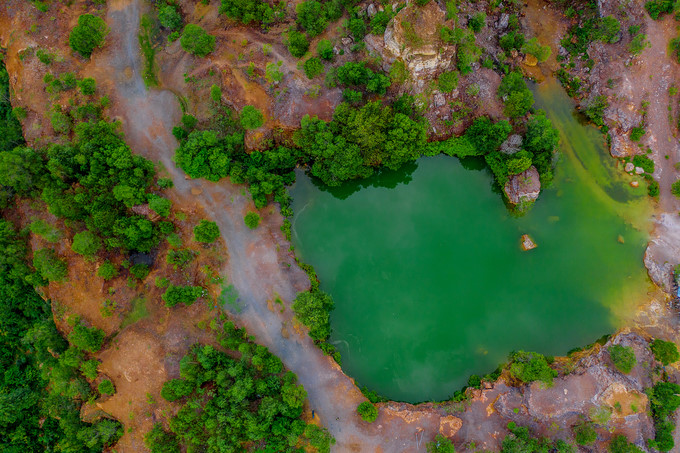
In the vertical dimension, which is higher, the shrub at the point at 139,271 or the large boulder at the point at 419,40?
the large boulder at the point at 419,40

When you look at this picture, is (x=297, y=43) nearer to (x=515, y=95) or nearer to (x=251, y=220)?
(x=251, y=220)

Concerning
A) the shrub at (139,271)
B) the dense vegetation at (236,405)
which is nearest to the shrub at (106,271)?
the shrub at (139,271)

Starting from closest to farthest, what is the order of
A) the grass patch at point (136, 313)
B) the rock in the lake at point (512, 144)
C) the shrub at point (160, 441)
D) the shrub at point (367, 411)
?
the shrub at point (160, 441), the shrub at point (367, 411), the grass patch at point (136, 313), the rock in the lake at point (512, 144)

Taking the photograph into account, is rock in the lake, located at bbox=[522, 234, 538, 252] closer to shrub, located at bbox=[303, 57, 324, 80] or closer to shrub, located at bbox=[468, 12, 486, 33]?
shrub, located at bbox=[468, 12, 486, 33]

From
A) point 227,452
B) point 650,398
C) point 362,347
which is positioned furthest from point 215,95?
point 650,398

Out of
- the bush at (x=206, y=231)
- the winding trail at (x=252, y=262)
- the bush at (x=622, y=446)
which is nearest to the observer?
the bush at (x=622, y=446)

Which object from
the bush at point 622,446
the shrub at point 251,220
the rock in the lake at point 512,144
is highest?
the rock in the lake at point 512,144

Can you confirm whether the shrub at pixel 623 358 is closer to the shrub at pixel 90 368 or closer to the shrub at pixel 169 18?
the shrub at pixel 90 368

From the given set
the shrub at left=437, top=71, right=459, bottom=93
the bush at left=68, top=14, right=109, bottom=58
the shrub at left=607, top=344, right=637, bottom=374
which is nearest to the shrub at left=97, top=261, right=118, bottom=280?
the bush at left=68, top=14, right=109, bottom=58

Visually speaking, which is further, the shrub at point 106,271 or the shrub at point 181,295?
the shrub at point 106,271
